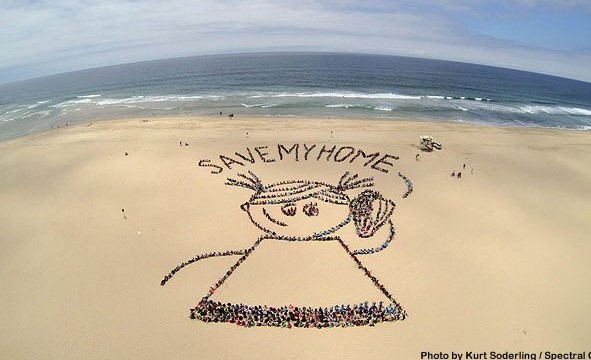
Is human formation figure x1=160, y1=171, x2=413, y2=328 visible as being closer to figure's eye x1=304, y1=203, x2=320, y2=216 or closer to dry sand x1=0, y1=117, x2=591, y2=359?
figure's eye x1=304, y1=203, x2=320, y2=216

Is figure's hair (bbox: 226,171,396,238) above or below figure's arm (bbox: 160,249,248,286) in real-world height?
above

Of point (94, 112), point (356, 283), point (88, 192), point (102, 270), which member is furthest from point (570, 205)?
point (94, 112)

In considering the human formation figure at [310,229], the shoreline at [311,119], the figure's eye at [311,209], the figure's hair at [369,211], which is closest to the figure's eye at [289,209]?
the human formation figure at [310,229]

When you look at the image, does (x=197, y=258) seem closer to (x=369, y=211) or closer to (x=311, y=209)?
(x=311, y=209)

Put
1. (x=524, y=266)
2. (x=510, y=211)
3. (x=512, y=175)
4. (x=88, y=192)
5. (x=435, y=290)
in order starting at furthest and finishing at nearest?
(x=512, y=175) < (x=88, y=192) < (x=510, y=211) < (x=524, y=266) < (x=435, y=290)

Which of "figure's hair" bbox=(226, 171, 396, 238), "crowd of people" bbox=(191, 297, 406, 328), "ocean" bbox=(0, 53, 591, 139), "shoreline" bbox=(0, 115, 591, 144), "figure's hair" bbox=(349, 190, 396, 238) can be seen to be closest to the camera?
"crowd of people" bbox=(191, 297, 406, 328)

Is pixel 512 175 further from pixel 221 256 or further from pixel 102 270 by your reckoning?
pixel 102 270

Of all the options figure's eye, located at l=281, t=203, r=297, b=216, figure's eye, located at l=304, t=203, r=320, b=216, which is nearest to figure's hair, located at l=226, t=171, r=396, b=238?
figure's eye, located at l=281, t=203, r=297, b=216

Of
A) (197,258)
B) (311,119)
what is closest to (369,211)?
(197,258)
